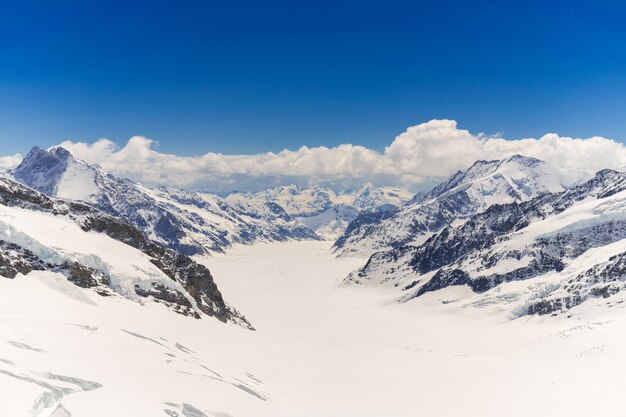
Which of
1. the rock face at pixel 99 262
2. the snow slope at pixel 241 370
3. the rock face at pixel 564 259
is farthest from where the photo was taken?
the rock face at pixel 564 259

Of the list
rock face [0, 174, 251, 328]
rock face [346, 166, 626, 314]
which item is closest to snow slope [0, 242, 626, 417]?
rock face [0, 174, 251, 328]

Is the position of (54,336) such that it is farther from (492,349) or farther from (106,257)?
(492,349)

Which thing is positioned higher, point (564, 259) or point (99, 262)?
point (564, 259)

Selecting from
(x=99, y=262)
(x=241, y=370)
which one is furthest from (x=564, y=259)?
(x=99, y=262)

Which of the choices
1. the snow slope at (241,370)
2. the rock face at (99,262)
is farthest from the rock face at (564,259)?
the rock face at (99,262)

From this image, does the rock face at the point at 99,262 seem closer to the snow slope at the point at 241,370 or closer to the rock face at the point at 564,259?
the snow slope at the point at 241,370

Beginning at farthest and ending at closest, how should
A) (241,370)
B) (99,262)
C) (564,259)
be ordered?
(564,259) < (99,262) < (241,370)

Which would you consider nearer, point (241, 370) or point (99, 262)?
point (241, 370)

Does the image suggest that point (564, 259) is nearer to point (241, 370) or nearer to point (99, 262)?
point (241, 370)

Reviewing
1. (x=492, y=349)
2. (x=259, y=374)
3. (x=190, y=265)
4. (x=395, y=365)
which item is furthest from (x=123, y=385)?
(x=492, y=349)
